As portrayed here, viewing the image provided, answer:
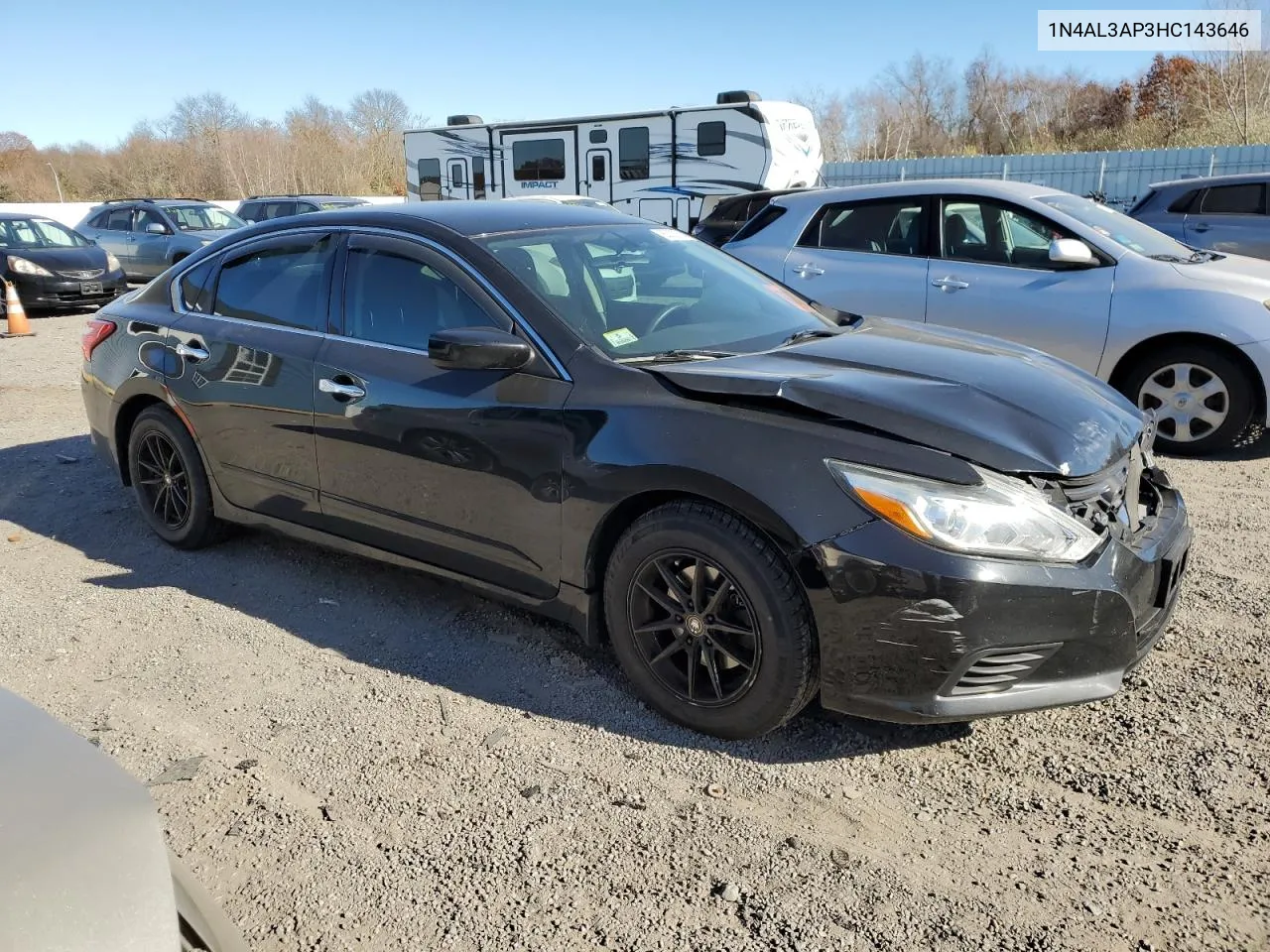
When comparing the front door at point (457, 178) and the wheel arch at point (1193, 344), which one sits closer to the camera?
the wheel arch at point (1193, 344)

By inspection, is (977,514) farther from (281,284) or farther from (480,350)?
(281,284)

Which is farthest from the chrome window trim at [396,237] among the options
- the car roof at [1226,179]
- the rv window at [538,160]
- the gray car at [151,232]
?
the rv window at [538,160]

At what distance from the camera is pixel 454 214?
4059 millimetres

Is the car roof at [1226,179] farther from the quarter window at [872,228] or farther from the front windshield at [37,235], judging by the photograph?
the front windshield at [37,235]

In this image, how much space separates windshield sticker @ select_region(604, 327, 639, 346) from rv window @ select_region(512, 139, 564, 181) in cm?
1624

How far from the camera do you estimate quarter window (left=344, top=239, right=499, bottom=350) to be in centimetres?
371

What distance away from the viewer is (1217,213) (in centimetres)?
1090

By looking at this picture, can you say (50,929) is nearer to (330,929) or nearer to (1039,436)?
(330,929)

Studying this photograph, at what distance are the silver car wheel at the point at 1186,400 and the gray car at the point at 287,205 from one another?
13892mm

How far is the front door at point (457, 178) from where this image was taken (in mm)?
20406

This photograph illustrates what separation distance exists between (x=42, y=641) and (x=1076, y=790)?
12.5 feet

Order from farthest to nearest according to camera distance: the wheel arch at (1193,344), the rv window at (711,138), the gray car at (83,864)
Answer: the rv window at (711,138) < the wheel arch at (1193,344) < the gray car at (83,864)

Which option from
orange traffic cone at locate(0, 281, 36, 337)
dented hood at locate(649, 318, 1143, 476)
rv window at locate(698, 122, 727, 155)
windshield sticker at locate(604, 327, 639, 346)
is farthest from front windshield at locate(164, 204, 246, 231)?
dented hood at locate(649, 318, 1143, 476)

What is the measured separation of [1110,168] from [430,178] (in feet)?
50.8
